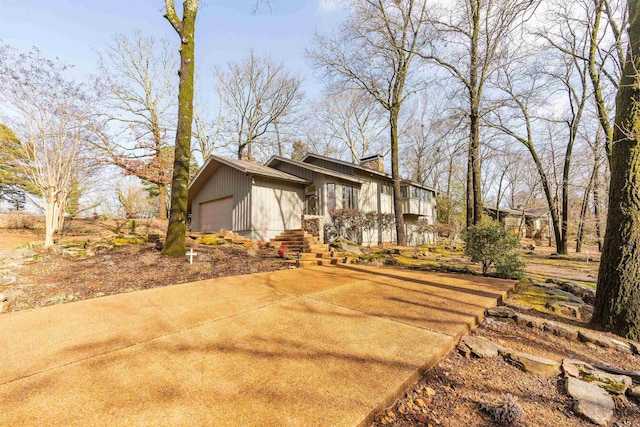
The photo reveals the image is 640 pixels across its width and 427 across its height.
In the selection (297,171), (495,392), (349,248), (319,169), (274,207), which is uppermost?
(297,171)

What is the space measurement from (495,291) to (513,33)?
4198 millimetres

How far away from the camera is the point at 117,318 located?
289 centimetres

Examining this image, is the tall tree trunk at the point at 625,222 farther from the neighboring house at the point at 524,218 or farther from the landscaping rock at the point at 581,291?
the neighboring house at the point at 524,218

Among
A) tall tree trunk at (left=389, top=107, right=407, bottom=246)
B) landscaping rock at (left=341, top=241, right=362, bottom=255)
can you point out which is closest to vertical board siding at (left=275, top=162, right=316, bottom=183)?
landscaping rock at (left=341, top=241, right=362, bottom=255)

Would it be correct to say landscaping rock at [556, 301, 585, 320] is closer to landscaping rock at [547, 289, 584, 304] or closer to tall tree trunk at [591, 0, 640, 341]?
landscaping rock at [547, 289, 584, 304]

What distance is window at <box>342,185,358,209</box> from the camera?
1338 cm

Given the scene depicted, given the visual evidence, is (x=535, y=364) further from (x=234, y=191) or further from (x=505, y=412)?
(x=234, y=191)

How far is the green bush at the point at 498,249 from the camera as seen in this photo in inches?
221

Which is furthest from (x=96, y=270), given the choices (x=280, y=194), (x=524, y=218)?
(x=524, y=218)

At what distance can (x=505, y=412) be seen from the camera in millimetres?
1617

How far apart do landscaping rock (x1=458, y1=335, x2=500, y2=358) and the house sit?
7486mm

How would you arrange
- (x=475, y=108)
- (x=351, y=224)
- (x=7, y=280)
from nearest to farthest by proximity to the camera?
(x=7, y=280), (x=475, y=108), (x=351, y=224)

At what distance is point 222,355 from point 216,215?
1242 cm

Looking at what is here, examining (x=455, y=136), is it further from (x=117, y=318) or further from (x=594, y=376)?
(x=117, y=318)
